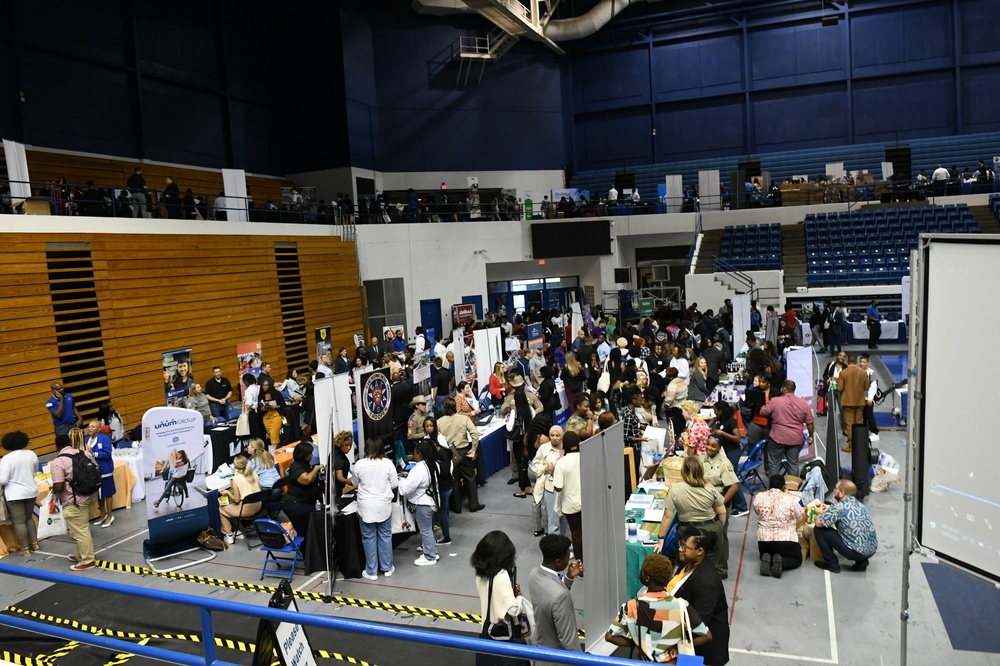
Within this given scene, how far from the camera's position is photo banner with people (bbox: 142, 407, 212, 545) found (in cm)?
825

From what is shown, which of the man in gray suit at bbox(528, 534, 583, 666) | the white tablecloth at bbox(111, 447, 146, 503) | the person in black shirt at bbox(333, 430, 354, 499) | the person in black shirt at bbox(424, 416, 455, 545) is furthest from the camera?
the white tablecloth at bbox(111, 447, 146, 503)

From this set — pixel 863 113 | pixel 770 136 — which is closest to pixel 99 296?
pixel 770 136

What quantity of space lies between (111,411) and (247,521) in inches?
156

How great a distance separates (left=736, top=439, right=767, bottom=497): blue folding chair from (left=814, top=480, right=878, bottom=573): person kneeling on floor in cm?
198

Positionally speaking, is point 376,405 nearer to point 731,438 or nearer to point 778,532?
point 731,438

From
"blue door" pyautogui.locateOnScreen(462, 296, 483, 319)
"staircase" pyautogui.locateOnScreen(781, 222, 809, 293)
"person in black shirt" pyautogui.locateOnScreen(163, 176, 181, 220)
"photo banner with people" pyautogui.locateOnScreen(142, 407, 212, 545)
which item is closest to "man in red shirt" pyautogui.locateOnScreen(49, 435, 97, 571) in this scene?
"photo banner with people" pyautogui.locateOnScreen(142, 407, 212, 545)

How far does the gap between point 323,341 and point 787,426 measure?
13860mm

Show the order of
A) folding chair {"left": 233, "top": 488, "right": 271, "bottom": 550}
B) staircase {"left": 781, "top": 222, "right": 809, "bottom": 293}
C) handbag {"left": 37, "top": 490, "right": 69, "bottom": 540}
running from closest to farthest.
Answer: folding chair {"left": 233, "top": 488, "right": 271, "bottom": 550}, handbag {"left": 37, "top": 490, "right": 69, "bottom": 540}, staircase {"left": 781, "top": 222, "right": 809, "bottom": 293}

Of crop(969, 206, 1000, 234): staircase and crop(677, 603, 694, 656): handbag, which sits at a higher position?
crop(969, 206, 1000, 234): staircase

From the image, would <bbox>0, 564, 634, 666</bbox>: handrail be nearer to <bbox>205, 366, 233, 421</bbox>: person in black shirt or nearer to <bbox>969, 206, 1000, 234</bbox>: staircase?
<bbox>205, 366, 233, 421</bbox>: person in black shirt

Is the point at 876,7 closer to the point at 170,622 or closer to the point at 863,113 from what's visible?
the point at 863,113

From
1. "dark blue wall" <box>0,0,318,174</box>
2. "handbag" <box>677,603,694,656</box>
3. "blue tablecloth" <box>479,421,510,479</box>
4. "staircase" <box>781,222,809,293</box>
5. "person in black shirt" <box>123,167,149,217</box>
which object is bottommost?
"blue tablecloth" <box>479,421,510,479</box>

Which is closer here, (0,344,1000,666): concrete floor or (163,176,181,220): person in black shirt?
(0,344,1000,666): concrete floor

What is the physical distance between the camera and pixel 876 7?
28.0 m
